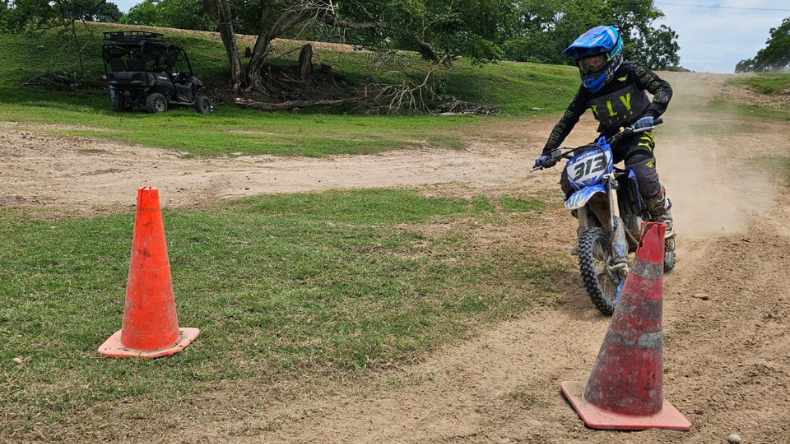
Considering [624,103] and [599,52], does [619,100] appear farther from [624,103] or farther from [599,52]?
[599,52]

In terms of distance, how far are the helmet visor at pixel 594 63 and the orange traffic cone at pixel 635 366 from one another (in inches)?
90.5

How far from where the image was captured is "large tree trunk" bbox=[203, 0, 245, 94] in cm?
2439

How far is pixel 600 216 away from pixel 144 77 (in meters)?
18.4

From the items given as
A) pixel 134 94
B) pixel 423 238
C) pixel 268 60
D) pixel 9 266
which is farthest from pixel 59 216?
pixel 268 60

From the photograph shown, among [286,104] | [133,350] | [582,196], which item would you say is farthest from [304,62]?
[133,350]

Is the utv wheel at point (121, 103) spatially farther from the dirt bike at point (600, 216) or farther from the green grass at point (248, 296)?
the dirt bike at point (600, 216)

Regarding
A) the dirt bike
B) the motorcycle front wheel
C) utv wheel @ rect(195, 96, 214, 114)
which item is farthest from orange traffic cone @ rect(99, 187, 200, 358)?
utv wheel @ rect(195, 96, 214, 114)

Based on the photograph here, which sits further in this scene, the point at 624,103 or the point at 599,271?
the point at 624,103

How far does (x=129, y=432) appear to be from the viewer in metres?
3.38

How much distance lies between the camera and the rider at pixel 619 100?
18.6 ft

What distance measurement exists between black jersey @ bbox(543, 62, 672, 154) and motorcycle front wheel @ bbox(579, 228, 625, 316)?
1063 millimetres

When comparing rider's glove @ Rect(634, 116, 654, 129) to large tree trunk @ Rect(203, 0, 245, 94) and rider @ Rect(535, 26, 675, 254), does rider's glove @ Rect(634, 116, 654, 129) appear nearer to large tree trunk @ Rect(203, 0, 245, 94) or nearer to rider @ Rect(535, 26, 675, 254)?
rider @ Rect(535, 26, 675, 254)

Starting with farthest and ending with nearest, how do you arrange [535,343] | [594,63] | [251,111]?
[251,111]
[594,63]
[535,343]

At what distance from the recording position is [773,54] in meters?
59.2
